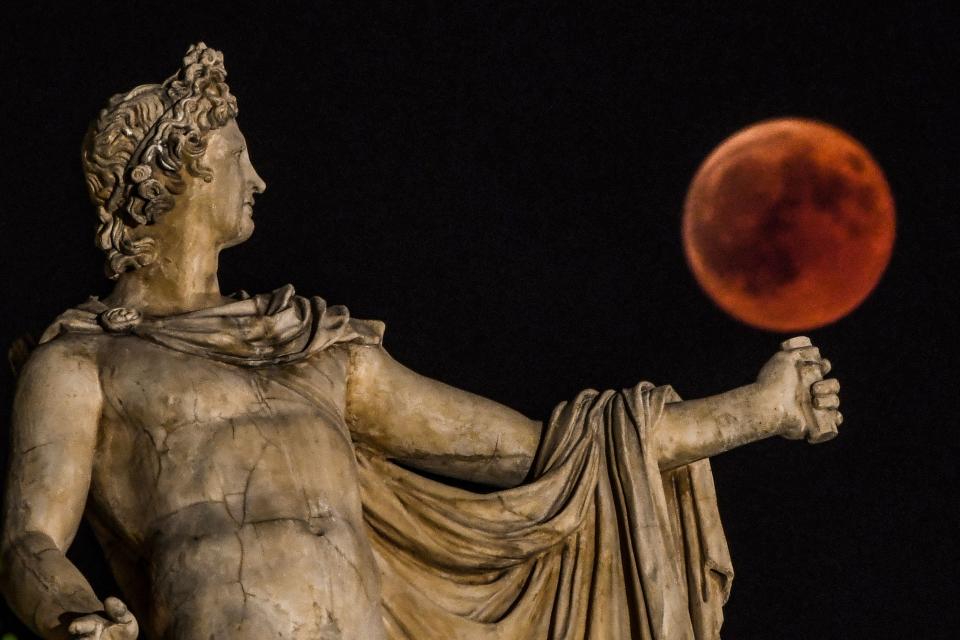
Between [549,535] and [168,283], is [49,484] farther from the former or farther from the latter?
[549,535]

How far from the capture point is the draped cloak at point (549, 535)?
23.1 feet

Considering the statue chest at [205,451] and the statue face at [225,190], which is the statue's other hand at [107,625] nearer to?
the statue chest at [205,451]

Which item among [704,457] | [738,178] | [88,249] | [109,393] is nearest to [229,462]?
[109,393]

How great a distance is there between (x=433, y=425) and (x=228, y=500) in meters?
0.71

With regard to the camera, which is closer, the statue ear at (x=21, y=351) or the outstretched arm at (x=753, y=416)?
the statue ear at (x=21, y=351)

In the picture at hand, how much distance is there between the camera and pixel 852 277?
9516 mm

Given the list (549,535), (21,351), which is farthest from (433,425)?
(21,351)

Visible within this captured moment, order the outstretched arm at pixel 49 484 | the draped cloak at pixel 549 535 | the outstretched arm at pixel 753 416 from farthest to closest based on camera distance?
the outstretched arm at pixel 753 416, the draped cloak at pixel 549 535, the outstretched arm at pixel 49 484

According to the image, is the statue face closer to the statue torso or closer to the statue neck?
the statue neck

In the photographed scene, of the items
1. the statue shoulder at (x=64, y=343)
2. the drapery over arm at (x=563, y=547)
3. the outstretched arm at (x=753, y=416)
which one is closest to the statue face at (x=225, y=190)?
the statue shoulder at (x=64, y=343)

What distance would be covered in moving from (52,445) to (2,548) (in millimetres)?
259

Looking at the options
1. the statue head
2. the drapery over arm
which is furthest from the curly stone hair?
the drapery over arm

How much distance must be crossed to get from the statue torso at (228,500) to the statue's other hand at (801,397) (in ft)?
3.54

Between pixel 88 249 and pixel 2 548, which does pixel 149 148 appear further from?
pixel 88 249
